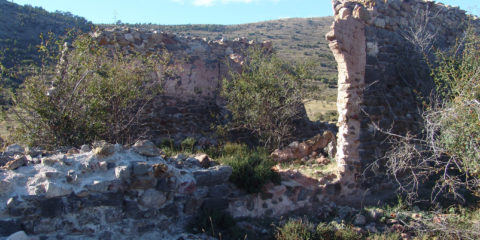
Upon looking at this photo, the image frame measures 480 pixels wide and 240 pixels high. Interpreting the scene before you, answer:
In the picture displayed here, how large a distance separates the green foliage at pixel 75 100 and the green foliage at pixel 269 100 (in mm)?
2258

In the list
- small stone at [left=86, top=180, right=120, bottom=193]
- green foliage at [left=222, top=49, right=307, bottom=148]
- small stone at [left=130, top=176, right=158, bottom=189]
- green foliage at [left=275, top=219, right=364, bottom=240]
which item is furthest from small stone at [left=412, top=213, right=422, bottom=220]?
small stone at [left=86, top=180, right=120, bottom=193]

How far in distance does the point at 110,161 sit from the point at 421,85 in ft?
17.1

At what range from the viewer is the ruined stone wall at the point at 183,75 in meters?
8.24

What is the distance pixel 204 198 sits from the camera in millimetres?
4258

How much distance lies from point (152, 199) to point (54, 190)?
969 millimetres

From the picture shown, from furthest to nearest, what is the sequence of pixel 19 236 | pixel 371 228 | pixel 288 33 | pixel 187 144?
1. pixel 288 33
2. pixel 187 144
3. pixel 371 228
4. pixel 19 236

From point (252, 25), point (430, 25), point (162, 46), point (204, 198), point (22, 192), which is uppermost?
point (252, 25)

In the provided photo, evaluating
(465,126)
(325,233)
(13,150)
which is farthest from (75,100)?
(465,126)

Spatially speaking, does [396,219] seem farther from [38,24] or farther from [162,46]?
[38,24]

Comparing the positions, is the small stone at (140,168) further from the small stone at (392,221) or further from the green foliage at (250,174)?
the small stone at (392,221)

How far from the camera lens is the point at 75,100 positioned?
5391mm

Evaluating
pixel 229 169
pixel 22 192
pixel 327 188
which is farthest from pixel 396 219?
pixel 22 192

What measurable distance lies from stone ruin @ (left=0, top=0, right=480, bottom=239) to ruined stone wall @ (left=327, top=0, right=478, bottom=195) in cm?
2

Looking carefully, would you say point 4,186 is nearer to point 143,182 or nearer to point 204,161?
point 143,182
